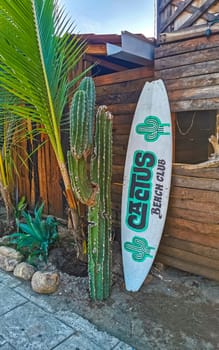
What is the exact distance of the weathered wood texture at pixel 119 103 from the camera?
2723 mm

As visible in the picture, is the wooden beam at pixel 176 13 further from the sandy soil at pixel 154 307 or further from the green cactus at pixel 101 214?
the sandy soil at pixel 154 307

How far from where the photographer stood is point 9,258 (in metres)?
2.79

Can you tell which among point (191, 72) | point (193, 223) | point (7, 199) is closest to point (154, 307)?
point (193, 223)

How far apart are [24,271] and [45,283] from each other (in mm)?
378

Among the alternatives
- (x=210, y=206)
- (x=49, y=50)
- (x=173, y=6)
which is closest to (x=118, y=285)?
(x=210, y=206)

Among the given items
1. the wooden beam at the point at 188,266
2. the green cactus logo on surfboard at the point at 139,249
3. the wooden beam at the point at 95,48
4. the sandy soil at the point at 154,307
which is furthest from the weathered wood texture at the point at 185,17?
the sandy soil at the point at 154,307

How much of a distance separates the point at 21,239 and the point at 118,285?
1.18 metres

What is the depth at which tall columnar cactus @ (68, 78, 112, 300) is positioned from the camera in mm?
1893

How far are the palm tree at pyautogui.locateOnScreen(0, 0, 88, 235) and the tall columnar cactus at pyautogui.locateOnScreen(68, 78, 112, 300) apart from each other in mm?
315

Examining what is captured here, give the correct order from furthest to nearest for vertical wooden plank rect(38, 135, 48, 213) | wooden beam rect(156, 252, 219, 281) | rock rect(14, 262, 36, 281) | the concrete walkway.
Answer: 1. vertical wooden plank rect(38, 135, 48, 213)
2. rock rect(14, 262, 36, 281)
3. wooden beam rect(156, 252, 219, 281)
4. the concrete walkway

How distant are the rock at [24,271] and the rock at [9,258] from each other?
0.13 metres

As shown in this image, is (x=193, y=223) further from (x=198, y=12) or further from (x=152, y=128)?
(x=198, y=12)

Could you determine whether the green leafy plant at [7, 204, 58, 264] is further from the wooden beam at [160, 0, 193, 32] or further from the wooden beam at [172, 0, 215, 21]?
the wooden beam at [172, 0, 215, 21]

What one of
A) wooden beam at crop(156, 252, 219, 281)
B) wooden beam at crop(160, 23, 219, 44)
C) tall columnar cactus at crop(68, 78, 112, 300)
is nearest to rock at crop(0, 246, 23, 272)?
tall columnar cactus at crop(68, 78, 112, 300)
